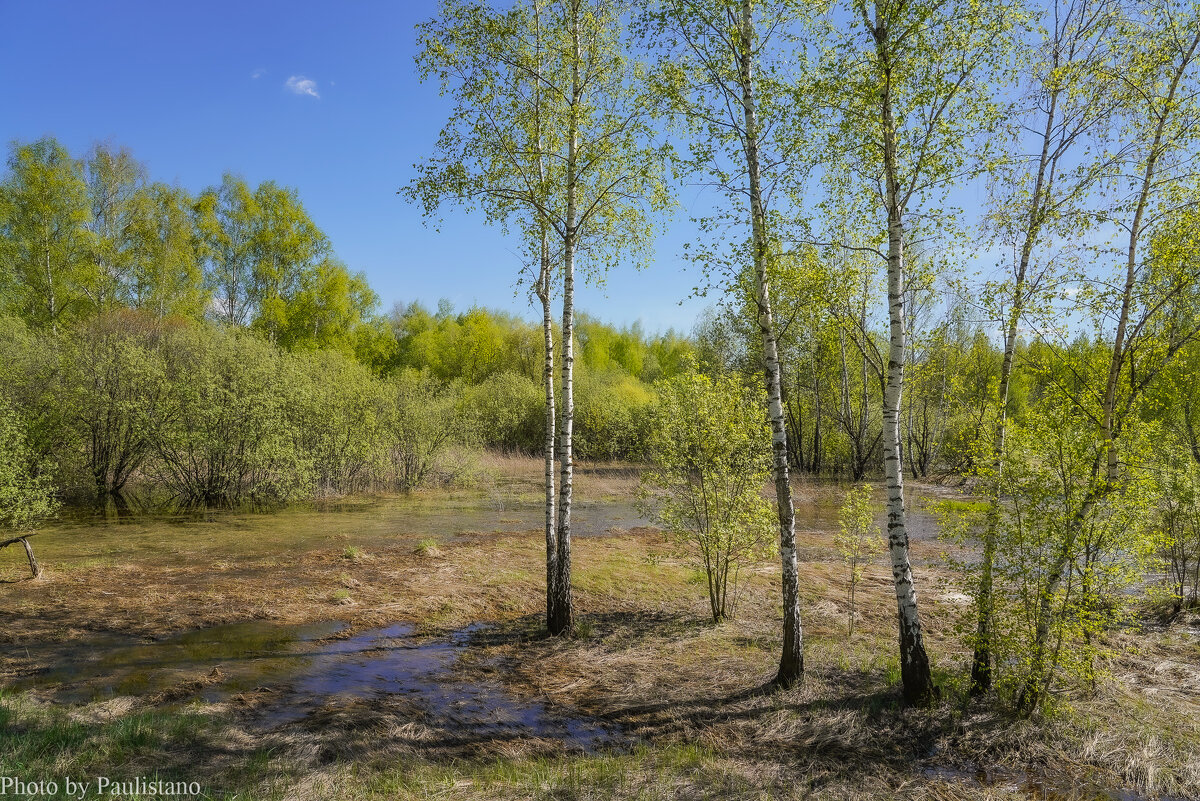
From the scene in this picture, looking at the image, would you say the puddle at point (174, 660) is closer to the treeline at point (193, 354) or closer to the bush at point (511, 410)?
the treeline at point (193, 354)

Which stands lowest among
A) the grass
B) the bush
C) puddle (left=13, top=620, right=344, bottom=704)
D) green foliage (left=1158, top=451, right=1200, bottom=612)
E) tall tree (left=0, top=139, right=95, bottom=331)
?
puddle (left=13, top=620, right=344, bottom=704)

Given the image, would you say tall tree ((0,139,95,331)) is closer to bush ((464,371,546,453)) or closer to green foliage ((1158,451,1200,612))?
bush ((464,371,546,453))

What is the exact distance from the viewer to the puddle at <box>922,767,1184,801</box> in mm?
5883

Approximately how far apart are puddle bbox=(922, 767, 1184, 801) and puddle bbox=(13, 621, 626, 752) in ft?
11.4

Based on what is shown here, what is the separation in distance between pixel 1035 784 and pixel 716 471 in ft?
18.8

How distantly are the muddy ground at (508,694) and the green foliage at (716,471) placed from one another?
154 centimetres

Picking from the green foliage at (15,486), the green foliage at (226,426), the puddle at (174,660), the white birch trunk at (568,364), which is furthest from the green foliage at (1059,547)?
the green foliage at (226,426)

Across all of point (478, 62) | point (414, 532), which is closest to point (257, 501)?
point (414, 532)

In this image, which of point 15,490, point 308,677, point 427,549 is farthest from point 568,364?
point 15,490

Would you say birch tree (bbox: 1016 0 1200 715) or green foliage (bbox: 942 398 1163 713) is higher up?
birch tree (bbox: 1016 0 1200 715)

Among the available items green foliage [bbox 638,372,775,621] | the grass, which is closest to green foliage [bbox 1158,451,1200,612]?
green foliage [bbox 638,372,775,621]

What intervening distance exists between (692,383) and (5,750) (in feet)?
30.9

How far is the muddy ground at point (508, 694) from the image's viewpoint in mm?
5777

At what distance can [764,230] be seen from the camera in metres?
8.08
